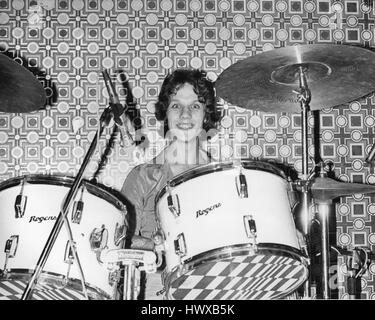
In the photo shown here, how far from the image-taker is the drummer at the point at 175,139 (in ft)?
8.59

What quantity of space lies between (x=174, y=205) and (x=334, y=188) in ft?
2.01

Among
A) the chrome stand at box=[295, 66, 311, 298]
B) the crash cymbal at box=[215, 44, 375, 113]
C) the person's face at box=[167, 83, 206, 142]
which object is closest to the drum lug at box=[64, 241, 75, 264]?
the chrome stand at box=[295, 66, 311, 298]

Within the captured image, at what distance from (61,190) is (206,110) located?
1.22 m

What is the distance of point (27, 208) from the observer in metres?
1.88

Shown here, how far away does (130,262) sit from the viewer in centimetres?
178

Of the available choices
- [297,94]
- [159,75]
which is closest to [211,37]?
[159,75]

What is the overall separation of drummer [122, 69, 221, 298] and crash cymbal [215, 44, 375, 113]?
1.30 ft

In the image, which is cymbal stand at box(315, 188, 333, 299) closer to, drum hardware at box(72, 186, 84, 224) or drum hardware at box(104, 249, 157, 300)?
drum hardware at box(104, 249, 157, 300)

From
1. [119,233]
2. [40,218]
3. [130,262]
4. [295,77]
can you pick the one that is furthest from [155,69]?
[130,262]

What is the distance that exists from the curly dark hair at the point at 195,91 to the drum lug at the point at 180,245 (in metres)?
1.14

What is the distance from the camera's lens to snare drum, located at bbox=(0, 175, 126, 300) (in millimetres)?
1815

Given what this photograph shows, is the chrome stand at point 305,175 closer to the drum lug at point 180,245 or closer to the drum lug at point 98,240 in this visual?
the drum lug at point 180,245

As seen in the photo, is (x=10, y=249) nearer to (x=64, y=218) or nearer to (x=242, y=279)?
(x=64, y=218)
